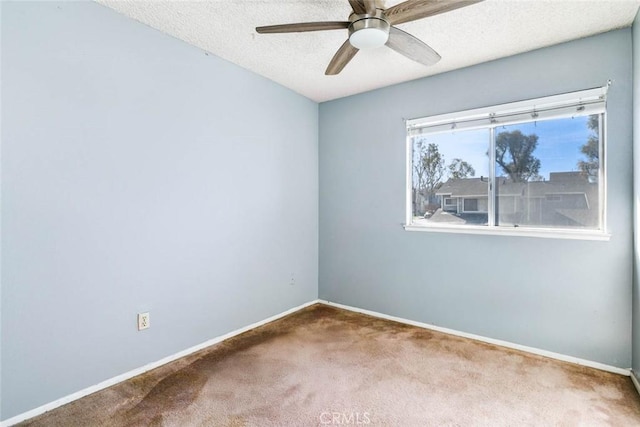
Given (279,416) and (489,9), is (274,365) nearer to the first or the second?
(279,416)

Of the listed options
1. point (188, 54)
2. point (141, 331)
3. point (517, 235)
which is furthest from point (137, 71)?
point (517, 235)

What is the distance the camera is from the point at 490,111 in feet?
8.82

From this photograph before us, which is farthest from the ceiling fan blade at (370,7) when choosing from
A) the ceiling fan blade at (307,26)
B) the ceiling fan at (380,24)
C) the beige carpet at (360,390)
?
the beige carpet at (360,390)

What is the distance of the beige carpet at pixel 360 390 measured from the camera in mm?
1725

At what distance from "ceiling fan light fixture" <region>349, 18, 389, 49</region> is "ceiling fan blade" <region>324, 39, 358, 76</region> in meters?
0.10

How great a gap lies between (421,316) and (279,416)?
1.83 meters

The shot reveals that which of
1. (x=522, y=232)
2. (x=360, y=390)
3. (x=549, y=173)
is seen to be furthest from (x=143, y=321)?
(x=549, y=173)

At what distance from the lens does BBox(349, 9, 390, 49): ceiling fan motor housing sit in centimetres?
165

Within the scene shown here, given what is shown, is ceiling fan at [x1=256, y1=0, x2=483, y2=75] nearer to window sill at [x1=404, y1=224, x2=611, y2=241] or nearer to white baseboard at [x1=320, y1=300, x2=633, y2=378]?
window sill at [x1=404, y1=224, x2=611, y2=241]

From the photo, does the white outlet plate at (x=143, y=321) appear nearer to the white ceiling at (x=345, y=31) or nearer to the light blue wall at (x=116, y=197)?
the light blue wall at (x=116, y=197)

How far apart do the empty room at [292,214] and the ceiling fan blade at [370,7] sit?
18mm

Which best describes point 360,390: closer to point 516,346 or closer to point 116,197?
point 516,346

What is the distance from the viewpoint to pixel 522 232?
2535mm

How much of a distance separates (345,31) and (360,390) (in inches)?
97.2
